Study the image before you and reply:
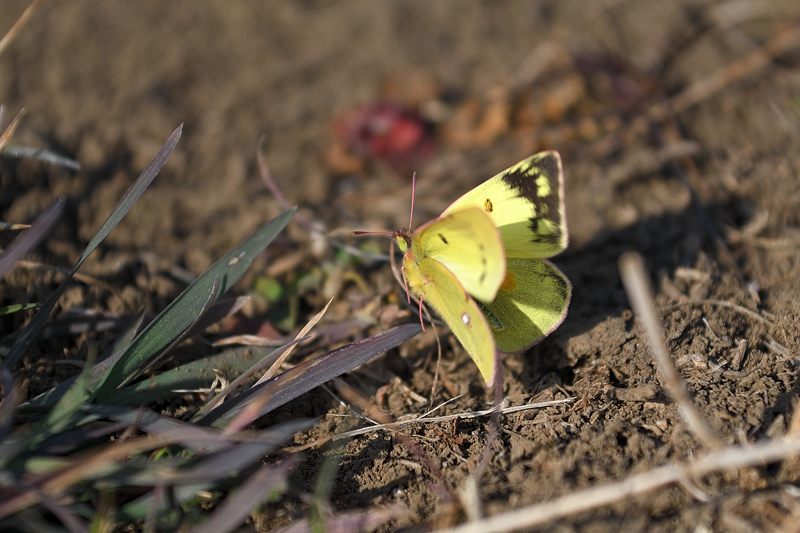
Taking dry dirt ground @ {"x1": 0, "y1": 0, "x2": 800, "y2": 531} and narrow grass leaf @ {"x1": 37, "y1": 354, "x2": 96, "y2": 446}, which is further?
dry dirt ground @ {"x1": 0, "y1": 0, "x2": 800, "y2": 531}

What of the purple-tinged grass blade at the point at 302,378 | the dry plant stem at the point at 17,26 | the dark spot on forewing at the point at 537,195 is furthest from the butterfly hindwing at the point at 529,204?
the dry plant stem at the point at 17,26

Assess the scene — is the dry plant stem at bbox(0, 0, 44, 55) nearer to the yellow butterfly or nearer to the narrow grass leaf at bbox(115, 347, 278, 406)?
the narrow grass leaf at bbox(115, 347, 278, 406)

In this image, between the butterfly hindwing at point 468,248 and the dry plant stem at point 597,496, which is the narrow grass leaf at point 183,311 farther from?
the dry plant stem at point 597,496

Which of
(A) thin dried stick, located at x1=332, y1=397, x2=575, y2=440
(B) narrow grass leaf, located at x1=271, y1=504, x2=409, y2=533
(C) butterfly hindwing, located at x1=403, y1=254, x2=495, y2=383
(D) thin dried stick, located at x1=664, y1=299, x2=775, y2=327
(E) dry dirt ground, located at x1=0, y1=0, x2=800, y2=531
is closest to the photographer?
(B) narrow grass leaf, located at x1=271, y1=504, x2=409, y2=533

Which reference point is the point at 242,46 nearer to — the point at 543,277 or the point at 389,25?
the point at 389,25

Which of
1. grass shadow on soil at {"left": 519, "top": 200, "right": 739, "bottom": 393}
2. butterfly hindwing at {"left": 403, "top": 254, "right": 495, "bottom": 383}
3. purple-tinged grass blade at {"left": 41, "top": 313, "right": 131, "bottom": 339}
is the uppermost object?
purple-tinged grass blade at {"left": 41, "top": 313, "right": 131, "bottom": 339}

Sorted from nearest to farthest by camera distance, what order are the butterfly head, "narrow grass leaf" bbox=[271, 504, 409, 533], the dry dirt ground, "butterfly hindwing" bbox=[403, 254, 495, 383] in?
"narrow grass leaf" bbox=[271, 504, 409, 533], "butterfly hindwing" bbox=[403, 254, 495, 383], the dry dirt ground, the butterfly head

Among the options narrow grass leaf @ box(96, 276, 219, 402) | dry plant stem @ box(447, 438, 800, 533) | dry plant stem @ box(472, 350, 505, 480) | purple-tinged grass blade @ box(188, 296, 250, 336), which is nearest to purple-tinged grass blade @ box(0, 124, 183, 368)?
narrow grass leaf @ box(96, 276, 219, 402)

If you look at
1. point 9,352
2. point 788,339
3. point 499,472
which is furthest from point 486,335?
point 9,352
